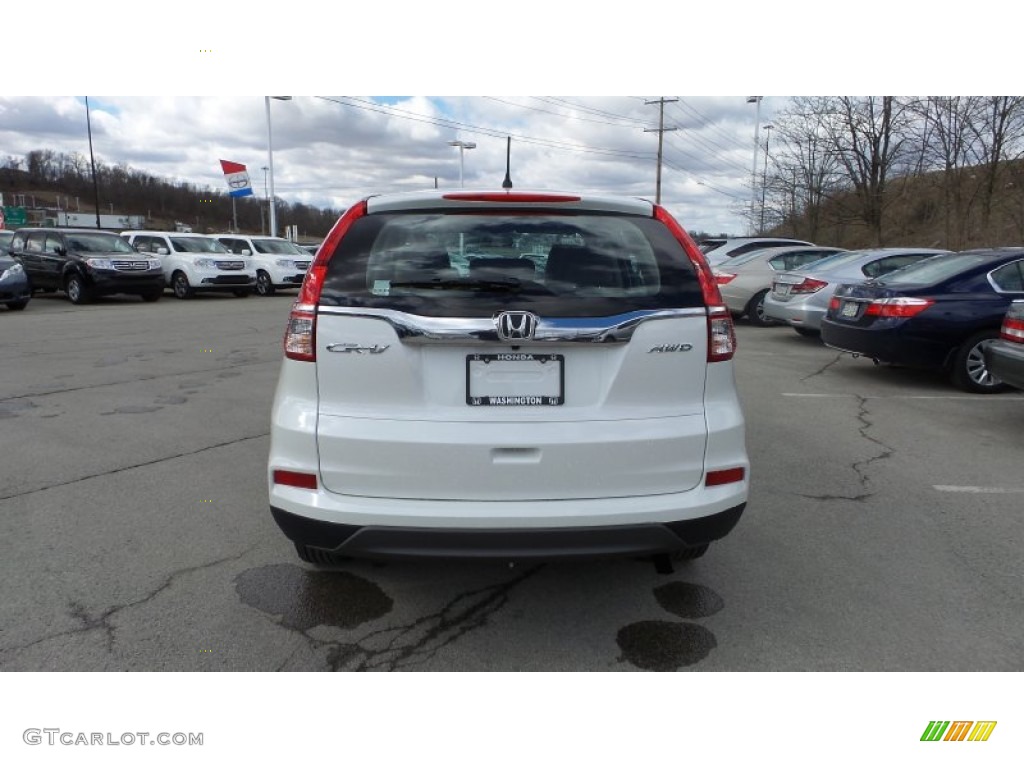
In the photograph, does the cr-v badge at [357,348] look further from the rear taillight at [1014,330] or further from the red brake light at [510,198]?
the rear taillight at [1014,330]

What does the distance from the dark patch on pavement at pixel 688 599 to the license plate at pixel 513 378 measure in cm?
122

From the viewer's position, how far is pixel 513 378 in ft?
8.48

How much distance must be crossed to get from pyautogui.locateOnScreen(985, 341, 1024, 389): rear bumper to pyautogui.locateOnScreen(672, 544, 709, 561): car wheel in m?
4.38

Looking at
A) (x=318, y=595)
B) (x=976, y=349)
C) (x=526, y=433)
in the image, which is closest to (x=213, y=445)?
(x=318, y=595)

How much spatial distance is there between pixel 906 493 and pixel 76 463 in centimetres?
564

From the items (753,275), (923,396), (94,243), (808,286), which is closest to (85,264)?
(94,243)

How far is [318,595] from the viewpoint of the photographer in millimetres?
3176

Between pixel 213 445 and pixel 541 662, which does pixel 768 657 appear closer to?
pixel 541 662

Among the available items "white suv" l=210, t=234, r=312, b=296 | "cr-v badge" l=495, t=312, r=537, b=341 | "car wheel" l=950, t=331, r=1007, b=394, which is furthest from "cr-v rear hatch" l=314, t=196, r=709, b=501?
"white suv" l=210, t=234, r=312, b=296

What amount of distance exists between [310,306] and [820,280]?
31.2 ft
